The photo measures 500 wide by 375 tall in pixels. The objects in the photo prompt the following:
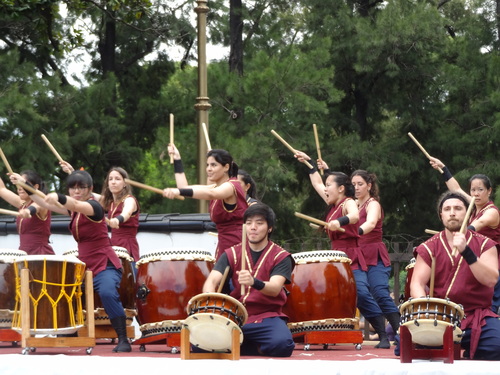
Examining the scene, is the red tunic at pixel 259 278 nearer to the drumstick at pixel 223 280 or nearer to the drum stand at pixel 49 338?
the drumstick at pixel 223 280

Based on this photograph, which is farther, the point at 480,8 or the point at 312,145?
the point at 480,8

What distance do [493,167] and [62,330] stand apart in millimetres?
7727

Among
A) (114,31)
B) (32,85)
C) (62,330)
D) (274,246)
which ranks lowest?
(62,330)

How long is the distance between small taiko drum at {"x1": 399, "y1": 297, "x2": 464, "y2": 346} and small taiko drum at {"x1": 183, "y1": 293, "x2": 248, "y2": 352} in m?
0.89

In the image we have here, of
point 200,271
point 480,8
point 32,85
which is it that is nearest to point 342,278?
point 200,271

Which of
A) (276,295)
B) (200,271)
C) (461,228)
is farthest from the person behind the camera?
(200,271)

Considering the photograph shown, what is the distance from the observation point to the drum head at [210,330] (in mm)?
5707

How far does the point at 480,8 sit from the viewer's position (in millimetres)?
15273

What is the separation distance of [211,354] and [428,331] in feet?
3.80

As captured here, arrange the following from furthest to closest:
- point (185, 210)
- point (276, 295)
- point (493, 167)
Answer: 1. point (185, 210)
2. point (493, 167)
3. point (276, 295)

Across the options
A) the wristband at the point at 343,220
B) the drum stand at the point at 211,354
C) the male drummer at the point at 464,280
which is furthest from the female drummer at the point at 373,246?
the drum stand at the point at 211,354

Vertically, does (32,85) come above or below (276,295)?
above

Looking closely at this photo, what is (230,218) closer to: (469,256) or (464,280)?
(464,280)

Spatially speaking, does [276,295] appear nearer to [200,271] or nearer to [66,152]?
[200,271]
